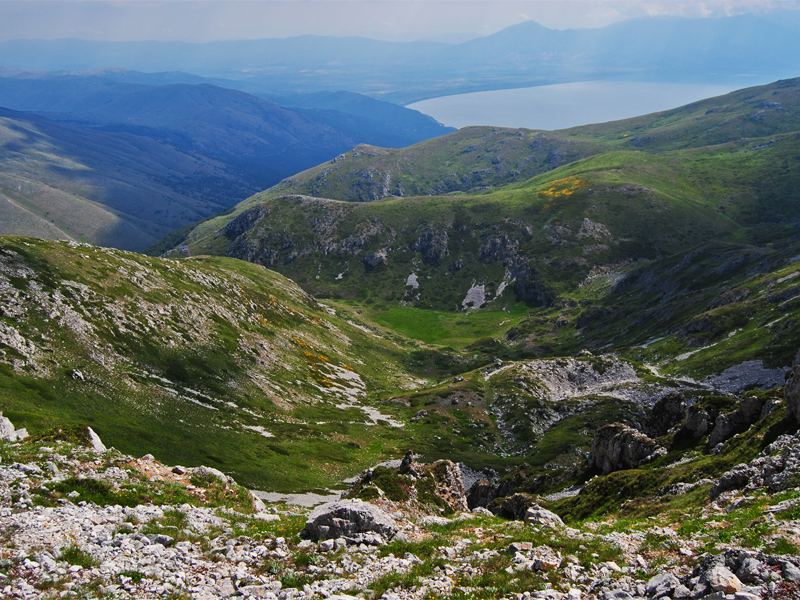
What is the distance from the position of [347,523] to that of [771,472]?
926 inches

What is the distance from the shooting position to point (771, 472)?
27203 millimetres

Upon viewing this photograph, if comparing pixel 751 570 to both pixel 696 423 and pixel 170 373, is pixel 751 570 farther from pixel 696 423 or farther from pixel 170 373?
pixel 170 373

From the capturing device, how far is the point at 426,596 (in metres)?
17.4

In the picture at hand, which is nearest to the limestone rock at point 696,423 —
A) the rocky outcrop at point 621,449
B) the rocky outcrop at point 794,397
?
the rocky outcrop at point 621,449

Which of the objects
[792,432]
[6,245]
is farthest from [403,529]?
[6,245]

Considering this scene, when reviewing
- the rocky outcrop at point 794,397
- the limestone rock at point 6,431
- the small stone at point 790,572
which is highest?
the small stone at point 790,572

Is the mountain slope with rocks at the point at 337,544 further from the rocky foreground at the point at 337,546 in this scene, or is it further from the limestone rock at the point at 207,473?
the limestone rock at the point at 207,473

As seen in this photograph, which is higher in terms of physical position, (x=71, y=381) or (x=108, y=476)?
(x=108, y=476)

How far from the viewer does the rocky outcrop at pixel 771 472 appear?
25.4 meters

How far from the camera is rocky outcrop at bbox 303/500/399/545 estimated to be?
2289 cm

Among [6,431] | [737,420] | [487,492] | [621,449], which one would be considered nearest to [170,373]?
[6,431]

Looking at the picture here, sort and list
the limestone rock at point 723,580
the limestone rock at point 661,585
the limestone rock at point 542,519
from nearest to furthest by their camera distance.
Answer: the limestone rock at point 723,580, the limestone rock at point 661,585, the limestone rock at point 542,519

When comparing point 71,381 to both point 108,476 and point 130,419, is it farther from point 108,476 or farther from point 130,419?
point 108,476

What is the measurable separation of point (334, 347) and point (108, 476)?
131 meters
